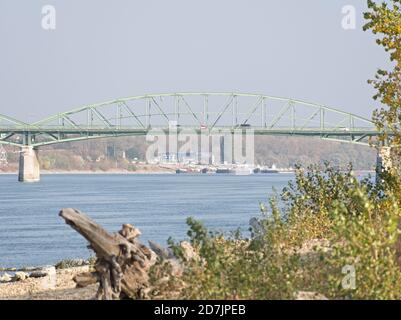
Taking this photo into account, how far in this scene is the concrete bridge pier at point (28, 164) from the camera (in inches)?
→ 4067

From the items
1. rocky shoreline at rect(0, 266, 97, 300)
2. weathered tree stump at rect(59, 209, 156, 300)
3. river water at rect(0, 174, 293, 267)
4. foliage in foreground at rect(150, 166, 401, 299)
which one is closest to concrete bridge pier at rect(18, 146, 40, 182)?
river water at rect(0, 174, 293, 267)

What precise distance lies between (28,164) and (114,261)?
97719 millimetres

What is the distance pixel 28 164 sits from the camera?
106562mm

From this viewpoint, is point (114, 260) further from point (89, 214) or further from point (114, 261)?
point (89, 214)

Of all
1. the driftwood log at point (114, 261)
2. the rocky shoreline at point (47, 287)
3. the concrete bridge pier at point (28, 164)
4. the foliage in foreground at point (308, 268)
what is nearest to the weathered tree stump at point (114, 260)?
the driftwood log at point (114, 261)

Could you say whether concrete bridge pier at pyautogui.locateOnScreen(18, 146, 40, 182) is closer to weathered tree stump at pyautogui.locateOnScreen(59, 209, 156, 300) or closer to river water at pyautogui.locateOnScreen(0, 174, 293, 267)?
river water at pyautogui.locateOnScreen(0, 174, 293, 267)

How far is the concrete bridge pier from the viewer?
103 metres

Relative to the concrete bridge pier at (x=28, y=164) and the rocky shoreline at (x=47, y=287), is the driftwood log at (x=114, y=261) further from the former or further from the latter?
the concrete bridge pier at (x=28, y=164)

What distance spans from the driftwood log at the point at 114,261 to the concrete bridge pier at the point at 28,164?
307 feet

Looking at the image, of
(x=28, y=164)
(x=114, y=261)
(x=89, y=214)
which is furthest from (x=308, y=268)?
(x=28, y=164)

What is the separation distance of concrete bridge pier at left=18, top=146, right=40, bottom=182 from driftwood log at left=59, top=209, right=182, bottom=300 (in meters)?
93.6
